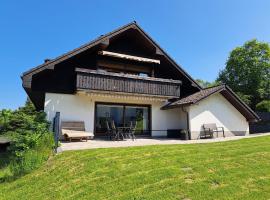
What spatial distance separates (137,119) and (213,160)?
36.2ft

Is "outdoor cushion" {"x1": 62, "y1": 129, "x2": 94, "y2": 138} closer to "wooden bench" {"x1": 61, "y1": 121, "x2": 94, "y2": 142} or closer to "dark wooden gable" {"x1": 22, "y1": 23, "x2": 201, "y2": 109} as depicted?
"wooden bench" {"x1": 61, "y1": 121, "x2": 94, "y2": 142}

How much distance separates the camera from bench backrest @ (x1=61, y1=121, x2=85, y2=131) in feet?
49.7

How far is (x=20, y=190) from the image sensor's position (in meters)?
6.91

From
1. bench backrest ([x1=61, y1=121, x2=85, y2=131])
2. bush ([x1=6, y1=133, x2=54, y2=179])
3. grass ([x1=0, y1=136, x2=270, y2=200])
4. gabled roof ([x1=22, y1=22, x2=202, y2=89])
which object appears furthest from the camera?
bench backrest ([x1=61, y1=121, x2=85, y2=131])

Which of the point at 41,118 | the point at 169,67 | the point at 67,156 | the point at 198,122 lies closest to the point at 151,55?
the point at 169,67

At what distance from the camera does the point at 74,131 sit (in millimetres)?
14828

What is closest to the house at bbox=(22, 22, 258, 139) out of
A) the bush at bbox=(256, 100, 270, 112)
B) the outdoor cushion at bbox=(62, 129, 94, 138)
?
the outdoor cushion at bbox=(62, 129, 94, 138)

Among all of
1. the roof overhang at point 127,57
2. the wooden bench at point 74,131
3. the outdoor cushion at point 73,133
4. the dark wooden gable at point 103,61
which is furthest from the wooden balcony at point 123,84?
the outdoor cushion at point 73,133

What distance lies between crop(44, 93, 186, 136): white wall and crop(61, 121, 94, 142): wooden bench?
556 mm

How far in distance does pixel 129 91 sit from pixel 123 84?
65cm

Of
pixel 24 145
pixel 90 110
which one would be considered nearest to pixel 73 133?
pixel 90 110

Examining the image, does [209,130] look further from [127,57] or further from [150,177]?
[150,177]

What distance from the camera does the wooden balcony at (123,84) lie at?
15586 mm

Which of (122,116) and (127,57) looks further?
(122,116)
